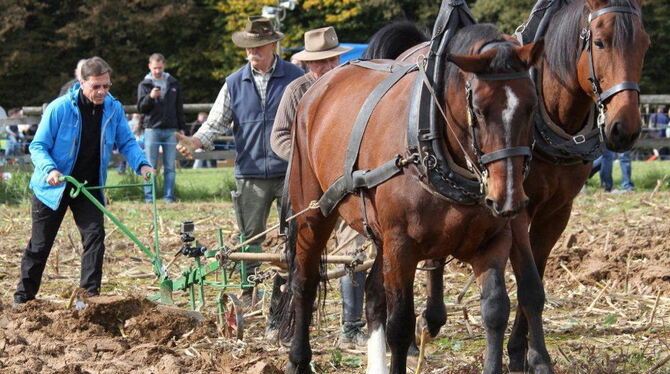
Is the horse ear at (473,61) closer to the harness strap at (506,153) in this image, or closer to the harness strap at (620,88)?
the harness strap at (506,153)

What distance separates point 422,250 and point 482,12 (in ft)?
102

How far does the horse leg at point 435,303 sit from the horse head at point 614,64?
1285 mm

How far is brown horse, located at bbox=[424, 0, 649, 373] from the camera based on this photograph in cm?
560

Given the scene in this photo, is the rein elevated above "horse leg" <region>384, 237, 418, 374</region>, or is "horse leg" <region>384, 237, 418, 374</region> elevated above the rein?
the rein

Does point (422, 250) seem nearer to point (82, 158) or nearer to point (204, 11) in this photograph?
point (82, 158)

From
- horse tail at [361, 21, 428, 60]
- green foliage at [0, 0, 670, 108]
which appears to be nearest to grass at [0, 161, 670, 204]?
horse tail at [361, 21, 428, 60]

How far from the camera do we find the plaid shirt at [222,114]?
8180 millimetres

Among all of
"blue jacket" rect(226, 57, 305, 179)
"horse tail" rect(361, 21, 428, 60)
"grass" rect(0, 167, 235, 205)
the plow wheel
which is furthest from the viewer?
"grass" rect(0, 167, 235, 205)

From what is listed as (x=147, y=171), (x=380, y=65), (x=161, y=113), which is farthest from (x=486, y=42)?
(x=161, y=113)

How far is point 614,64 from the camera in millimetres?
5684

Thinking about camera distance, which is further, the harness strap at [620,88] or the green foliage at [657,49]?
the green foliage at [657,49]

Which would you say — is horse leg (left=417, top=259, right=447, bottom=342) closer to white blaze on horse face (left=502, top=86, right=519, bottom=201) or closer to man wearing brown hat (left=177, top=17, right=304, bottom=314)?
white blaze on horse face (left=502, top=86, right=519, bottom=201)

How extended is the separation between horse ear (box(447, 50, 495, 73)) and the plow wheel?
2769 millimetres

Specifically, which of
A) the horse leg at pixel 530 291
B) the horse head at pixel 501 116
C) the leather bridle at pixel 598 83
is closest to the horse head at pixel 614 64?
the leather bridle at pixel 598 83
